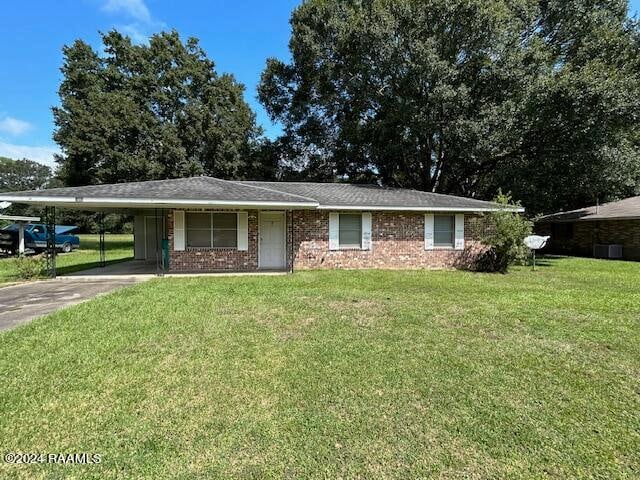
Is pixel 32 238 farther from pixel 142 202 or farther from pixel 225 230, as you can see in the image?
pixel 225 230

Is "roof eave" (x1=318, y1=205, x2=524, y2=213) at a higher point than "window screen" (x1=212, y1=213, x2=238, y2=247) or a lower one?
higher

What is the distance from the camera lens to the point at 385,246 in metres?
13.2

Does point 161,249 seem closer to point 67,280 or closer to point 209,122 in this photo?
point 67,280

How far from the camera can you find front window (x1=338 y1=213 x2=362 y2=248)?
12.9 metres

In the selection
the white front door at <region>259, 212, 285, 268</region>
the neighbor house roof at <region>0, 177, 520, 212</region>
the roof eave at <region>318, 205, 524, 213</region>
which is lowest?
the white front door at <region>259, 212, 285, 268</region>

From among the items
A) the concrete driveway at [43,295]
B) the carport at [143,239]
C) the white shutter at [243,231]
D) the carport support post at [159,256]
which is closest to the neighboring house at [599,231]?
the white shutter at [243,231]

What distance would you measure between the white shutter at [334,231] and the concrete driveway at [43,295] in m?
6.21

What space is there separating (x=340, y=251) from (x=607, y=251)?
47.8 ft

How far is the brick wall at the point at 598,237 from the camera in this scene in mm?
17578

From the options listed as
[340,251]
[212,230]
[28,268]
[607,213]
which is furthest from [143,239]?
[607,213]

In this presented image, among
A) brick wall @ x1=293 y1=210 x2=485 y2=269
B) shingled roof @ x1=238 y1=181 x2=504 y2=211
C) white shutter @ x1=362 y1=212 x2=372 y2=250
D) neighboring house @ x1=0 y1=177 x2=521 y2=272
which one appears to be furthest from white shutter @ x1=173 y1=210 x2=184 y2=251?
white shutter @ x1=362 y1=212 x2=372 y2=250

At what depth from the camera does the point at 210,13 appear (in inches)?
587

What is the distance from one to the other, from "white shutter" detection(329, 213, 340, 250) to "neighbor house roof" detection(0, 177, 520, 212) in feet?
1.71

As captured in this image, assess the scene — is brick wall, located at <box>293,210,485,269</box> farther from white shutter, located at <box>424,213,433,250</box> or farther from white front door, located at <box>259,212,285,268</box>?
white front door, located at <box>259,212,285,268</box>
